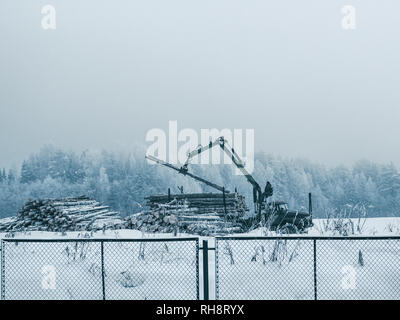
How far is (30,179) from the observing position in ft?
182

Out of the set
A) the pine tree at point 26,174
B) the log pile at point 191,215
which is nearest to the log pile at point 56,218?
the log pile at point 191,215

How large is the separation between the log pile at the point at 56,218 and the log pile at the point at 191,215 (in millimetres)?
1912

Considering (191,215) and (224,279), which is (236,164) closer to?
(191,215)

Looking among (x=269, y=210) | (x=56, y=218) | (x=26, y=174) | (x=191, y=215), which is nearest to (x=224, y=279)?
(x=269, y=210)

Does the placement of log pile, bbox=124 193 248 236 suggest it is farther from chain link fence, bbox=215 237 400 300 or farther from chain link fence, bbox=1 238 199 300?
chain link fence, bbox=1 238 199 300

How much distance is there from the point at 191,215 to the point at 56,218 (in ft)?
22.3

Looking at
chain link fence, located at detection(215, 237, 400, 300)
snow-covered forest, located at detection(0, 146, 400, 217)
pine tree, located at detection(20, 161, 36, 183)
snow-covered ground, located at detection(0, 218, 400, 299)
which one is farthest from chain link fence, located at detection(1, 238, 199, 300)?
pine tree, located at detection(20, 161, 36, 183)

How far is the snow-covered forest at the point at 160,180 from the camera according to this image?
168 feet

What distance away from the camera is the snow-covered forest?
51250 mm

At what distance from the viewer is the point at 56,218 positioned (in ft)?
68.8

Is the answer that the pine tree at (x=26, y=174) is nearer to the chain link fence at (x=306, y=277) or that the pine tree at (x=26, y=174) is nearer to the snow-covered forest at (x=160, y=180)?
the snow-covered forest at (x=160, y=180)

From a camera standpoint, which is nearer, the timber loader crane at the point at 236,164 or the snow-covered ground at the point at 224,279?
the snow-covered ground at the point at 224,279

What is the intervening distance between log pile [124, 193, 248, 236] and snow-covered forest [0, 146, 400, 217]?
1031 inches
